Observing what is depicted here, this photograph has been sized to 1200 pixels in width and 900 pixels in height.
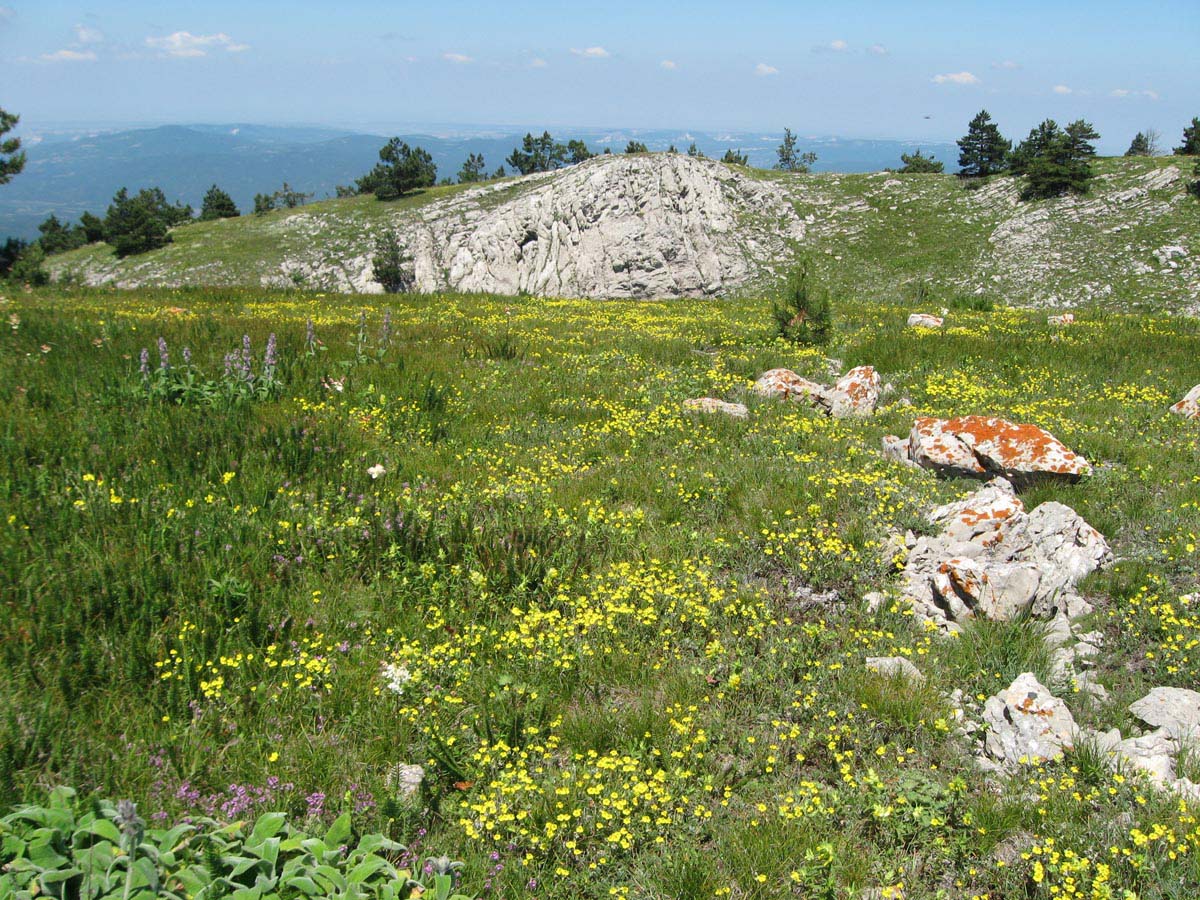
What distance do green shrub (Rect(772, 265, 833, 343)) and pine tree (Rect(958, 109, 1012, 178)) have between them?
5415cm

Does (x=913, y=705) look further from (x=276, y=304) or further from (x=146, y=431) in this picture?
(x=276, y=304)

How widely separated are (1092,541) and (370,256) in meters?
67.3

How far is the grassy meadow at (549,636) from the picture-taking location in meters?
3.68

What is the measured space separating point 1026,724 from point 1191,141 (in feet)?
231

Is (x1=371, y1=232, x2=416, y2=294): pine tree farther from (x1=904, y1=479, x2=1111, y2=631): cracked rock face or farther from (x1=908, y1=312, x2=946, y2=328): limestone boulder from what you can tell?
(x1=904, y1=479, x2=1111, y2=631): cracked rock face

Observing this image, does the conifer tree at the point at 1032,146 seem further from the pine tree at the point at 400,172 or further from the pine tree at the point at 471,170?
the pine tree at the point at 471,170

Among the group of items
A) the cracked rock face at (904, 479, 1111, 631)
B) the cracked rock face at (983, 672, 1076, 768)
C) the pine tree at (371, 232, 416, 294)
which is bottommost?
the cracked rock face at (983, 672, 1076, 768)

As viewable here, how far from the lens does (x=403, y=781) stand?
4027mm

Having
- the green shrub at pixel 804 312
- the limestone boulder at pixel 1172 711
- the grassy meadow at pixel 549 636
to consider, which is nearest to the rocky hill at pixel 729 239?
the green shrub at pixel 804 312

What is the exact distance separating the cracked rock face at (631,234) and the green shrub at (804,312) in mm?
38351

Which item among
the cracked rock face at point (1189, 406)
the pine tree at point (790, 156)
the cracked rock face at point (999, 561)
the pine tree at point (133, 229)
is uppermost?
the pine tree at point (790, 156)

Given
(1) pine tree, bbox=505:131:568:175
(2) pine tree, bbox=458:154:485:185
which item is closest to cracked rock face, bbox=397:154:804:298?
(1) pine tree, bbox=505:131:568:175

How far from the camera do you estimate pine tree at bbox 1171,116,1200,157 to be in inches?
2031

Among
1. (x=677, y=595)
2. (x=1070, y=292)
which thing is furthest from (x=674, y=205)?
(x=677, y=595)
